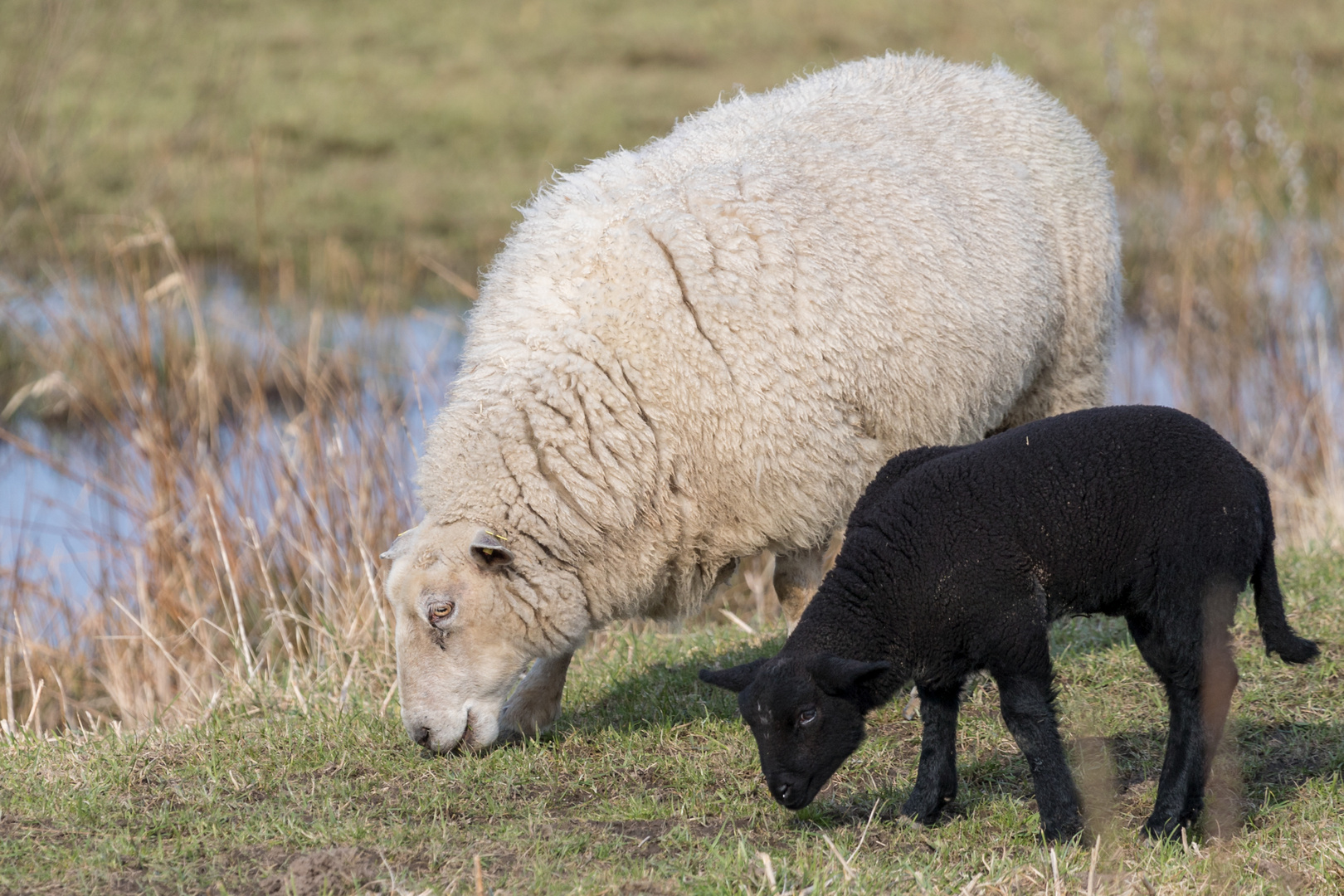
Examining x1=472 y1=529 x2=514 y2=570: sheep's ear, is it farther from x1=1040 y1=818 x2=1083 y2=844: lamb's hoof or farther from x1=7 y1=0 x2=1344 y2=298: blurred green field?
x1=7 y1=0 x2=1344 y2=298: blurred green field

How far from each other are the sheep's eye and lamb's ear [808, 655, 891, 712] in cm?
128

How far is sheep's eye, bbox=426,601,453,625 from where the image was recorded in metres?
3.95

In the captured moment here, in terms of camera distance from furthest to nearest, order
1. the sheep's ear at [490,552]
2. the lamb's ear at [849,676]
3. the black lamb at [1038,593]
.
A: 1. the sheep's ear at [490,552]
2. the black lamb at [1038,593]
3. the lamb's ear at [849,676]

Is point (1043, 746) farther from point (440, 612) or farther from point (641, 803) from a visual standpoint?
point (440, 612)

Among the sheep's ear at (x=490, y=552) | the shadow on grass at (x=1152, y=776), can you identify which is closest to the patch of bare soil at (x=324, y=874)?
the sheep's ear at (x=490, y=552)

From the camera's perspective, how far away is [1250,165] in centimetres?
1117

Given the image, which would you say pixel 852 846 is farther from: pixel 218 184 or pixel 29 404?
pixel 218 184

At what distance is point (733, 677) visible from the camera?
3.28m

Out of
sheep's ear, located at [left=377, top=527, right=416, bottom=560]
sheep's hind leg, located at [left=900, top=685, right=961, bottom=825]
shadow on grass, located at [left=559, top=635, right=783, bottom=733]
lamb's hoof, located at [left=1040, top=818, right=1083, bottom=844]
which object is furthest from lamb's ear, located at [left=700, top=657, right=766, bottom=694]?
sheep's ear, located at [left=377, top=527, right=416, bottom=560]

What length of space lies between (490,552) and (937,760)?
1.41 meters

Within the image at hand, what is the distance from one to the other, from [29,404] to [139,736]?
6.03 metres

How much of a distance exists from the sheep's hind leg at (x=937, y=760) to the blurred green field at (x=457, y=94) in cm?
588

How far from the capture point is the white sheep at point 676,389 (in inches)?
157

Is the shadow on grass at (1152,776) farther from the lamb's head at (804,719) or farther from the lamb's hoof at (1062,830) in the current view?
the lamb's head at (804,719)
